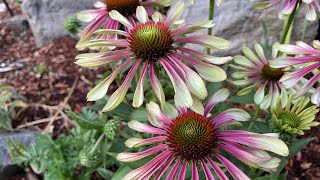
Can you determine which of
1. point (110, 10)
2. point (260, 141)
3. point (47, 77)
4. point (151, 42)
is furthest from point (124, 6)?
point (47, 77)

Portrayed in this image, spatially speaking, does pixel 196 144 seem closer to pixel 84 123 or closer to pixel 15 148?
pixel 84 123

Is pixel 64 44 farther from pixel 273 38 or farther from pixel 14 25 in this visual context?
pixel 273 38

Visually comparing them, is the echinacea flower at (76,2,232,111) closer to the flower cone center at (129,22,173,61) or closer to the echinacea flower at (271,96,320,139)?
the flower cone center at (129,22,173,61)

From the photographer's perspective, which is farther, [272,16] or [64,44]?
[64,44]

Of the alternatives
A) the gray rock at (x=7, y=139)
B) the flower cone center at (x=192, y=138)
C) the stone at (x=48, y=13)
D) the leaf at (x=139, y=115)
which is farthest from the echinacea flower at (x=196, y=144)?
the stone at (x=48, y=13)

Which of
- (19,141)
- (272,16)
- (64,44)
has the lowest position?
(19,141)

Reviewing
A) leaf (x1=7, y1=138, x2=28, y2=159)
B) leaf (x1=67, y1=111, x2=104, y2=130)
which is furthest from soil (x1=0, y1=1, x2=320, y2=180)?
→ leaf (x1=67, y1=111, x2=104, y2=130)

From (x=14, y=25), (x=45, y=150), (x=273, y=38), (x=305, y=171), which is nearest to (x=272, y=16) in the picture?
(x=273, y=38)
